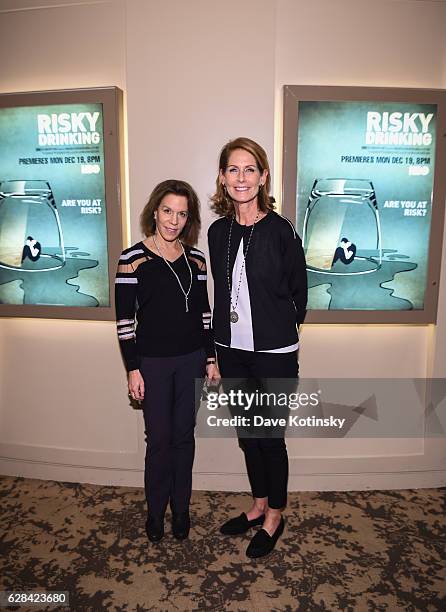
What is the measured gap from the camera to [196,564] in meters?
1.88

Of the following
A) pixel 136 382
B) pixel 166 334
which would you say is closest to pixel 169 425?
pixel 136 382

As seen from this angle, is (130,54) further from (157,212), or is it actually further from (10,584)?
(10,584)

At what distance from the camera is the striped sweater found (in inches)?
73.5

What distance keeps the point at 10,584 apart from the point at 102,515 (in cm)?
55

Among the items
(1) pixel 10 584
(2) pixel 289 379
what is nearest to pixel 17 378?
(1) pixel 10 584

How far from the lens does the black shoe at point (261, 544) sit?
191 cm

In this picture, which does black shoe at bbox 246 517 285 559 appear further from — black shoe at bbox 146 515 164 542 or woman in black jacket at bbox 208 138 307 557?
black shoe at bbox 146 515 164 542

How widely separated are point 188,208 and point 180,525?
1561mm

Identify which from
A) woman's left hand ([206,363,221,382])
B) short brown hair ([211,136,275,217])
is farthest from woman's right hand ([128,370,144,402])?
short brown hair ([211,136,275,217])

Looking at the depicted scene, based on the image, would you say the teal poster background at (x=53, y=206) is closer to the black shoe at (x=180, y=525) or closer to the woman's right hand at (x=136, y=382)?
the woman's right hand at (x=136, y=382)

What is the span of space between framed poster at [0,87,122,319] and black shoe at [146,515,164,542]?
44.6 inches

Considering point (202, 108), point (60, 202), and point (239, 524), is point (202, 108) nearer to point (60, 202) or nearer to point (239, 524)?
point (60, 202)

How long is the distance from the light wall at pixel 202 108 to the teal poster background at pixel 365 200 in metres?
0.18

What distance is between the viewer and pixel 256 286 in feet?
5.97
